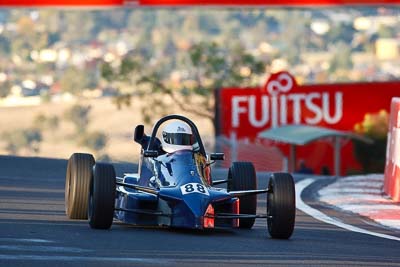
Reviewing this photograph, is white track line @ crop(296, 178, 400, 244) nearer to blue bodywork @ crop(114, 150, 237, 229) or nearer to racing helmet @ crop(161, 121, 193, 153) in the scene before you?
blue bodywork @ crop(114, 150, 237, 229)

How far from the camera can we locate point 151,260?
36.4 ft

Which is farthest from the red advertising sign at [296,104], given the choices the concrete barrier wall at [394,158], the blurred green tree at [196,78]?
the concrete barrier wall at [394,158]

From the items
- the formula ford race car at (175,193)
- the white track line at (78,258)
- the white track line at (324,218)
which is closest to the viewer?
the white track line at (78,258)

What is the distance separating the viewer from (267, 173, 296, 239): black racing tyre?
519 inches

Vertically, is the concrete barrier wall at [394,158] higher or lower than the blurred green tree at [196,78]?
lower

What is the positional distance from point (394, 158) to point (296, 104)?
997 inches

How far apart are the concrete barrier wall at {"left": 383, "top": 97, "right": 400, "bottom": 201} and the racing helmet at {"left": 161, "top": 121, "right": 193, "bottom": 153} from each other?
208 inches

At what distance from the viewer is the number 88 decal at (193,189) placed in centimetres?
1317

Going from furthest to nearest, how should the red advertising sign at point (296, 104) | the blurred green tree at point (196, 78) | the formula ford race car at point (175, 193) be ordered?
the blurred green tree at point (196, 78)
the red advertising sign at point (296, 104)
the formula ford race car at point (175, 193)

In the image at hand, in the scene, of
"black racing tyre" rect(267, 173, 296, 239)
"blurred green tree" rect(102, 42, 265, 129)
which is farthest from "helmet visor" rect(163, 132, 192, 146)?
"blurred green tree" rect(102, 42, 265, 129)

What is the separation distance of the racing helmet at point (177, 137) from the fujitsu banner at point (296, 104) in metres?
29.7

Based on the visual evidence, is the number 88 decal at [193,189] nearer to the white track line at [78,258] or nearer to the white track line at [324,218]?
the white track line at [324,218]

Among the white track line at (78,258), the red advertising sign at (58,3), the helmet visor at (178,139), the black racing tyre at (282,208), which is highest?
the red advertising sign at (58,3)

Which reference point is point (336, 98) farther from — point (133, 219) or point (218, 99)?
point (133, 219)
